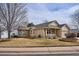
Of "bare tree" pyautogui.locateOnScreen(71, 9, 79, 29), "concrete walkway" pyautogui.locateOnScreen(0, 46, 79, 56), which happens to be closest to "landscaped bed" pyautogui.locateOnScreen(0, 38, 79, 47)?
"concrete walkway" pyautogui.locateOnScreen(0, 46, 79, 56)

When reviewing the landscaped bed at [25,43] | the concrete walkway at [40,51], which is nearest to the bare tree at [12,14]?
the landscaped bed at [25,43]

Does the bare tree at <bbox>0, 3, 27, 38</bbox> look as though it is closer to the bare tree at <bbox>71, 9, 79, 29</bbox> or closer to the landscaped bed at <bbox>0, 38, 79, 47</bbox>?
the landscaped bed at <bbox>0, 38, 79, 47</bbox>

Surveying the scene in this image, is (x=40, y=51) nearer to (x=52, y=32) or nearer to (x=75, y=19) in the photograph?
(x=52, y=32)

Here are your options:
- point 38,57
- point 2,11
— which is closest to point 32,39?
point 38,57

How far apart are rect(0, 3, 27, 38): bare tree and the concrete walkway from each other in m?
0.26

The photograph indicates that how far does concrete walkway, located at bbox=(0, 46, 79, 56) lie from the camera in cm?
531

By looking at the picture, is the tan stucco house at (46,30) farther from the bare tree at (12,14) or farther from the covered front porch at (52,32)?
the bare tree at (12,14)

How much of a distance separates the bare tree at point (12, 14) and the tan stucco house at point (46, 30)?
148 millimetres

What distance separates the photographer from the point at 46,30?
5.34 meters

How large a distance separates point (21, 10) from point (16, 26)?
27cm

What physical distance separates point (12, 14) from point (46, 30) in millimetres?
606

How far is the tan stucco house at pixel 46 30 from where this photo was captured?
5316 millimetres

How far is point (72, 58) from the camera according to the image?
5312mm

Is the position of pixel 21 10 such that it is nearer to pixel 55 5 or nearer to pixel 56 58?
pixel 55 5
